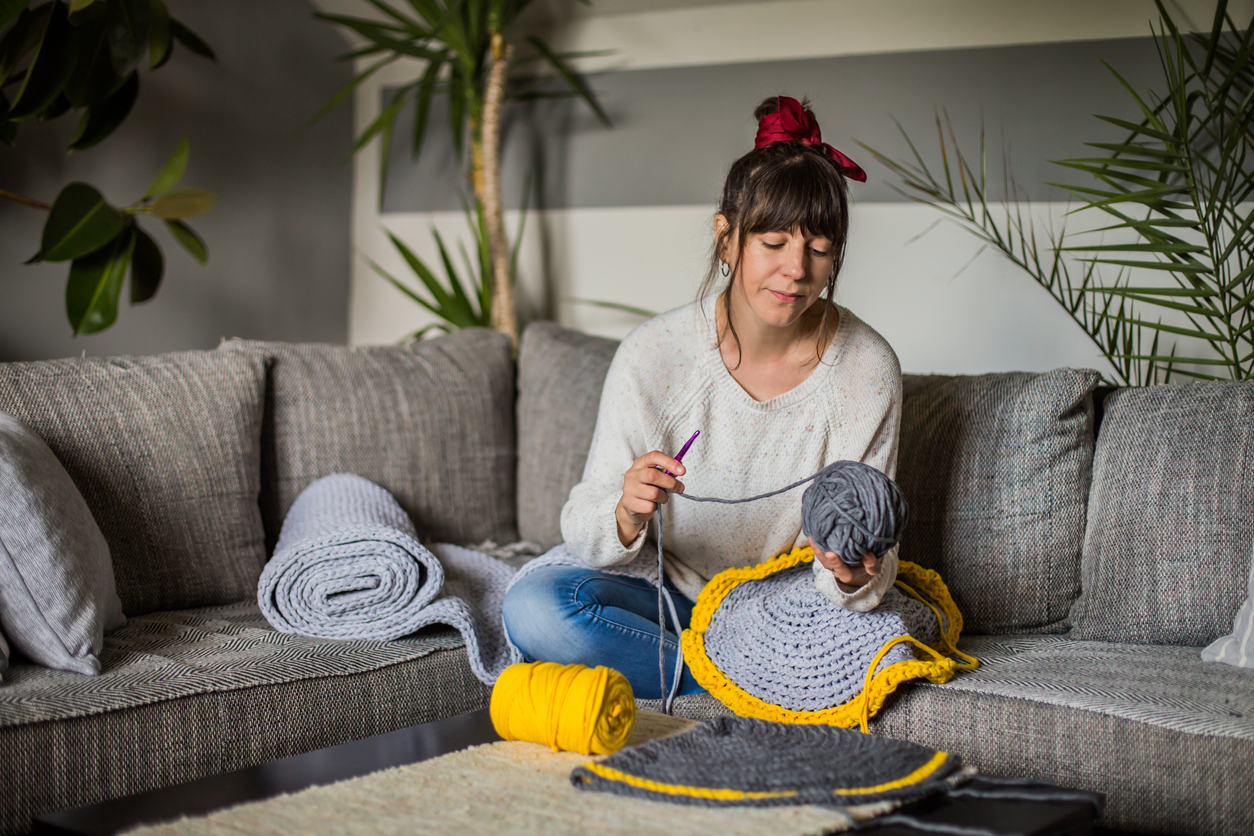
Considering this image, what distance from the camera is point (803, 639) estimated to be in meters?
1.34

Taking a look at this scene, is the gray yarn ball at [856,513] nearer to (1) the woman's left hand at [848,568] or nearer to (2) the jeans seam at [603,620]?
(1) the woman's left hand at [848,568]

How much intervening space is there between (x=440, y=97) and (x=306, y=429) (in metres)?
1.55

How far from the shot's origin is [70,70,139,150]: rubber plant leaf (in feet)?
6.85

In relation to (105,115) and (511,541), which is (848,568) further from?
(105,115)

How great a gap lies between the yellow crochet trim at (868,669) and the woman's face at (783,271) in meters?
0.35

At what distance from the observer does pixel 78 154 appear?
2.38m

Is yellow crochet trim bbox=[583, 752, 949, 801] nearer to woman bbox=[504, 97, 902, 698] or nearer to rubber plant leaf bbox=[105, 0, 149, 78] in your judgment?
woman bbox=[504, 97, 902, 698]

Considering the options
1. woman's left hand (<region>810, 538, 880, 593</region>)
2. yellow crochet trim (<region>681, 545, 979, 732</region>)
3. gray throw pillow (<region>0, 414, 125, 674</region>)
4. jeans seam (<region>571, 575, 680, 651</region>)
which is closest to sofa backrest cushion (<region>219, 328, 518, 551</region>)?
gray throw pillow (<region>0, 414, 125, 674</region>)

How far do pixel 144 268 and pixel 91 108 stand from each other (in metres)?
0.34

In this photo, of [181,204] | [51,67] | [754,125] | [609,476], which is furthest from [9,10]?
[754,125]

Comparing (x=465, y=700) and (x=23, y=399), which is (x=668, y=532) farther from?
(x=23, y=399)

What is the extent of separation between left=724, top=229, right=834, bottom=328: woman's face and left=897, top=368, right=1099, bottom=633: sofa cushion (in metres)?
0.44

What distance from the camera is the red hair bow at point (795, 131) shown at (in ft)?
4.83

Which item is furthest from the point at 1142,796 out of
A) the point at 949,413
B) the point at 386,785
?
the point at 386,785
